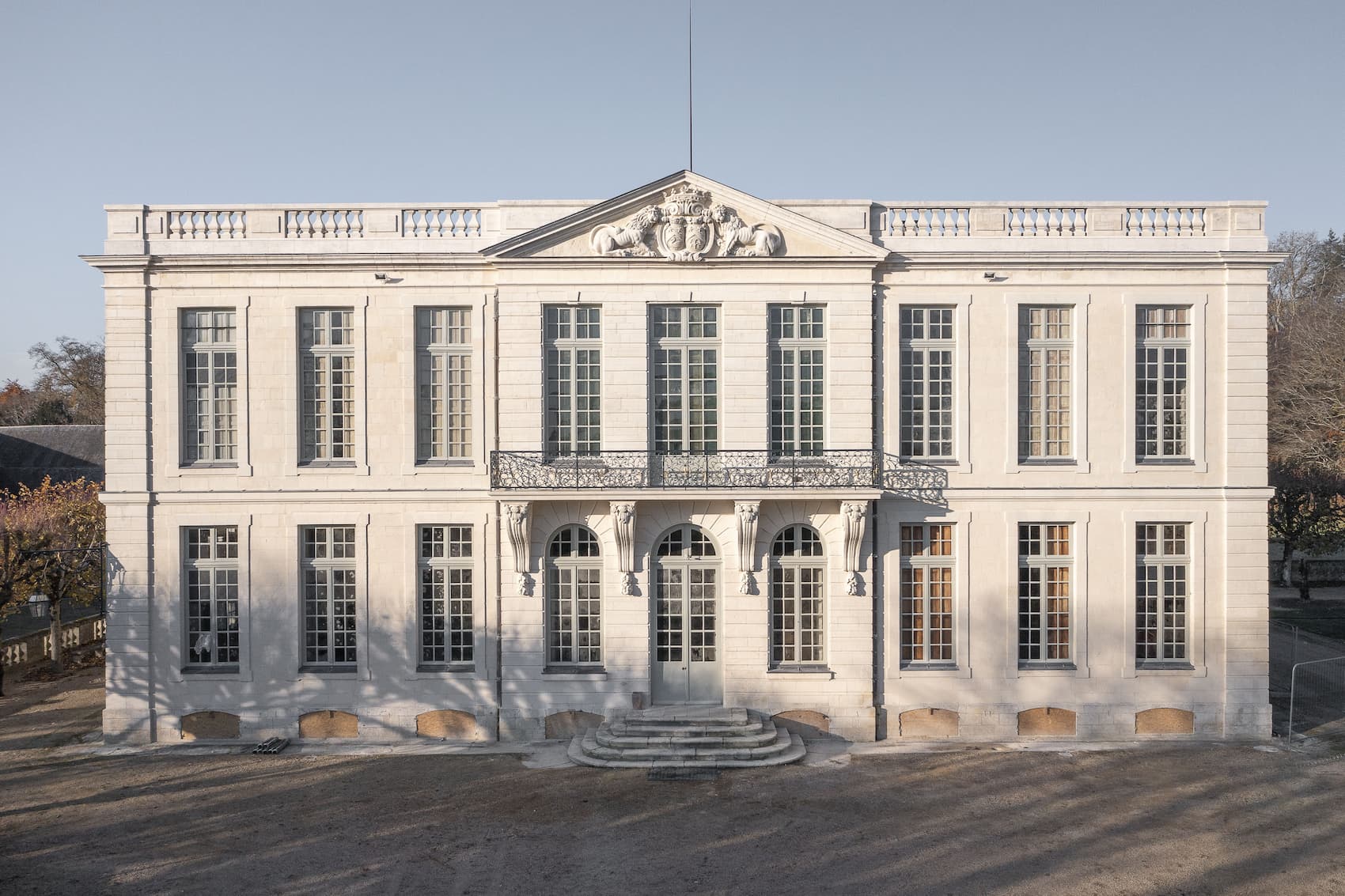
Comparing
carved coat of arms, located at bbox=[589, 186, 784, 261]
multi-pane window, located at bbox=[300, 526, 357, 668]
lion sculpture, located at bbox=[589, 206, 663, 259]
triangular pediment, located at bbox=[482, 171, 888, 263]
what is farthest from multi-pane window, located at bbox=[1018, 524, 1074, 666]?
multi-pane window, located at bbox=[300, 526, 357, 668]

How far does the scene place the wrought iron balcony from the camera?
16062mm

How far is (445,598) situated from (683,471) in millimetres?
5293

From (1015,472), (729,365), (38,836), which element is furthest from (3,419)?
(1015,472)

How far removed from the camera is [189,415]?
16.9m

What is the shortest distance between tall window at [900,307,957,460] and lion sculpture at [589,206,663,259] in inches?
204

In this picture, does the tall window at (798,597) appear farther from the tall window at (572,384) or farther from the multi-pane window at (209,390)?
the multi-pane window at (209,390)

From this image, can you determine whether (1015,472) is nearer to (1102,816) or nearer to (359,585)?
(1102,816)

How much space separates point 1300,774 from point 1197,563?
393 centimetres

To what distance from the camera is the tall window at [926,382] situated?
55.2 ft

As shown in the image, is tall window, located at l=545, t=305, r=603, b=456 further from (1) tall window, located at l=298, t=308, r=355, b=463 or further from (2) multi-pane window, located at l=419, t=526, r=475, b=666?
(1) tall window, located at l=298, t=308, r=355, b=463

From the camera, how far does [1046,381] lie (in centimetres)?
1697

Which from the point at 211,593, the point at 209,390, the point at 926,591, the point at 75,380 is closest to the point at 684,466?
the point at 926,591

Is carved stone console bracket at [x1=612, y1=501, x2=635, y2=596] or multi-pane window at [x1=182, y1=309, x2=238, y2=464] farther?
multi-pane window at [x1=182, y1=309, x2=238, y2=464]

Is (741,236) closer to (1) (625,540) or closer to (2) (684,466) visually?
(2) (684,466)
